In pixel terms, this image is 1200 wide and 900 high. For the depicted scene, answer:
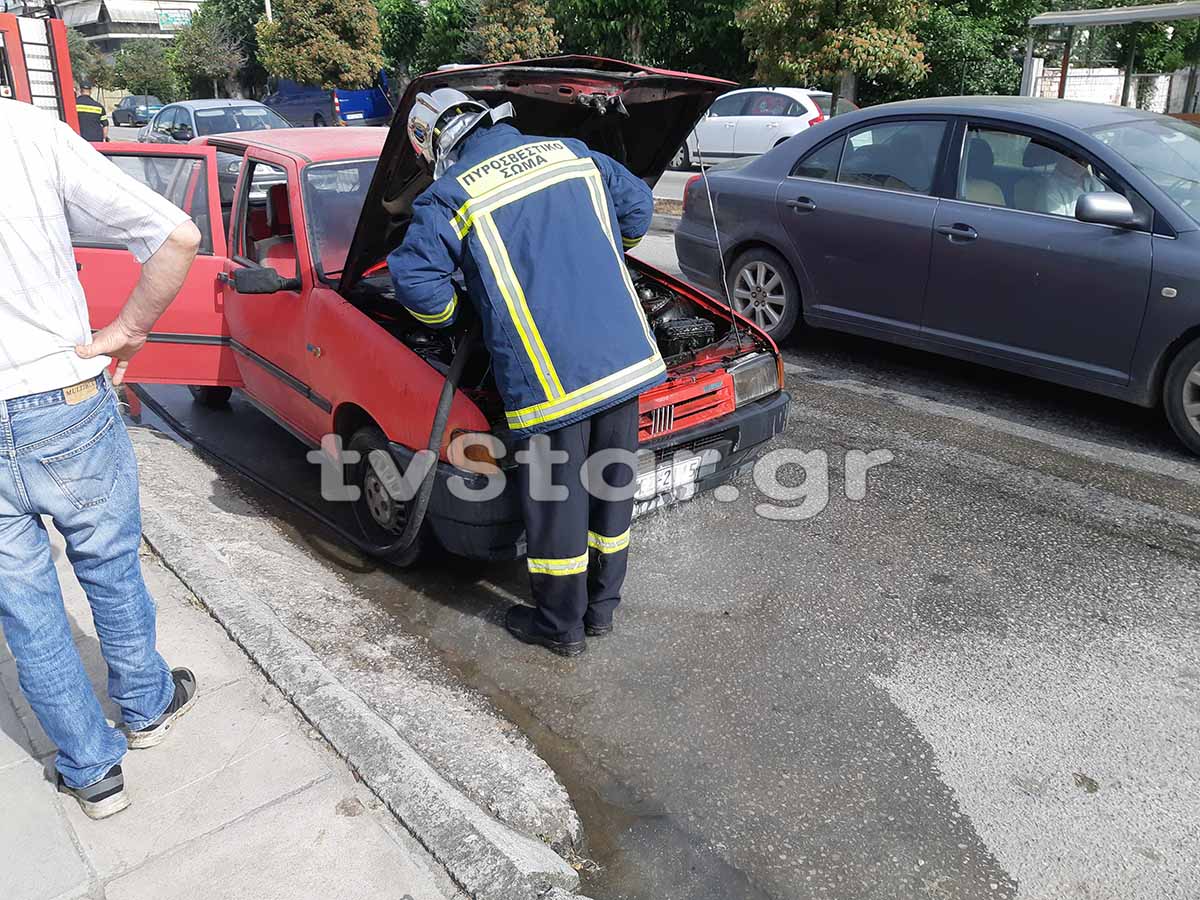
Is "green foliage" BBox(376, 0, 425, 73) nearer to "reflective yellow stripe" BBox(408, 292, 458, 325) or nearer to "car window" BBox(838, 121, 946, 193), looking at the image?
"car window" BBox(838, 121, 946, 193)

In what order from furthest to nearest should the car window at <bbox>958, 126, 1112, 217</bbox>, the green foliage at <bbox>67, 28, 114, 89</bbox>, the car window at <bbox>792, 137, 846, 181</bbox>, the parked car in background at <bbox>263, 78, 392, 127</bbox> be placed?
the green foliage at <bbox>67, 28, 114, 89</bbox>
the parked car in background at <bbox>263, 78, 392, 127</bbox>
the car window at <bbox>792, 137, 846, 181</bbox>
the car window at <bbox>958, 126, 1112, 217</bbox>

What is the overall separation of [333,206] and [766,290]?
3.22 metres

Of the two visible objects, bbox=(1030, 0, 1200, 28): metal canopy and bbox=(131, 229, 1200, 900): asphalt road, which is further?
bbox=(1030, 0, 1200, 28): metal canopy

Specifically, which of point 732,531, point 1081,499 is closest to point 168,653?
point 732,531

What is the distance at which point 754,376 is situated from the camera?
4.24 metres

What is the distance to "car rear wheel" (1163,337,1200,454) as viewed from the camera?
16.0ft

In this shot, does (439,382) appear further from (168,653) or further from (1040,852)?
(1040,852)

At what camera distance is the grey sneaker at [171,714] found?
2.86m

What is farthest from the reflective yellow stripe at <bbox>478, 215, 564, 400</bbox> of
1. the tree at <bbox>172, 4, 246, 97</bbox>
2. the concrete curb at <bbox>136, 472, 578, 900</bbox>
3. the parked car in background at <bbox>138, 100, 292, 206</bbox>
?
the tree at <bbox>172, 4, 246, 97</bbox>

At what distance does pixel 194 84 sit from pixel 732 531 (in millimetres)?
46301

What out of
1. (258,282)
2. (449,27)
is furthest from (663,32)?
(258,282)

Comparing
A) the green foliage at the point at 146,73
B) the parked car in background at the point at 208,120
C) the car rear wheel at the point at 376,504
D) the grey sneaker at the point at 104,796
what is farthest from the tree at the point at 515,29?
the green foliage at the point at 146,73

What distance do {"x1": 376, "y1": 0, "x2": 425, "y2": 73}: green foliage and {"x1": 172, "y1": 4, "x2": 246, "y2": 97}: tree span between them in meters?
8.99

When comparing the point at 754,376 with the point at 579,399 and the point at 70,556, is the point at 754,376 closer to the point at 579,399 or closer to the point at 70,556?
the point at 579,399
